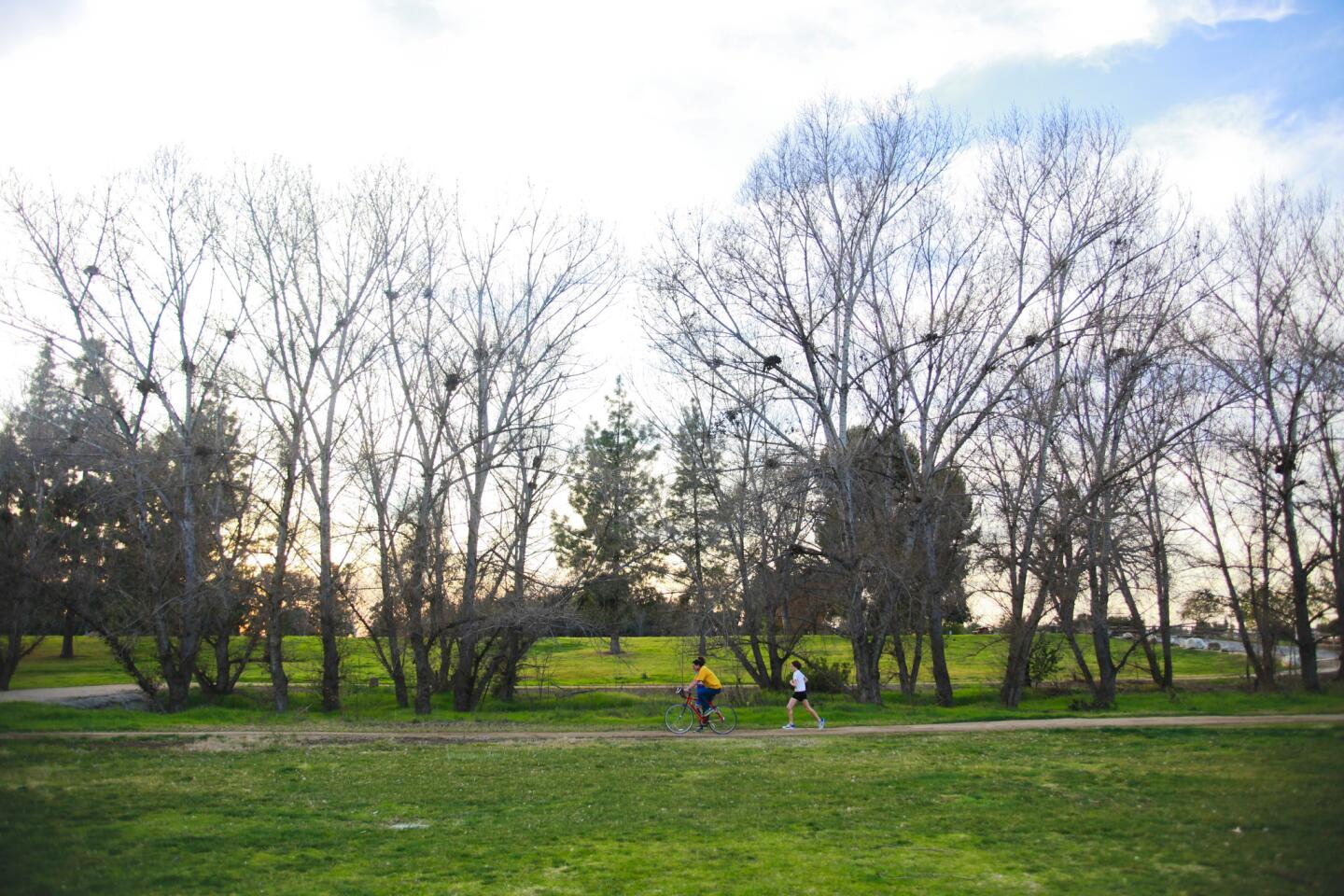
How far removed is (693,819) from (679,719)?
41.2 feet

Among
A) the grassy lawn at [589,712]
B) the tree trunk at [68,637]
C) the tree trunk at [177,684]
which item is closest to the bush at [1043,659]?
the grassy lawn at [589,712]

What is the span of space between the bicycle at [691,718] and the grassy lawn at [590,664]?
9.23 metres

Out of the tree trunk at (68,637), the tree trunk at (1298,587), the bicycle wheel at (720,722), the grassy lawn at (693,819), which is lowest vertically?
the bicycle wheel at (720,722)

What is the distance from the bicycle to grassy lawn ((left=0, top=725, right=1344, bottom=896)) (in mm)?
5137

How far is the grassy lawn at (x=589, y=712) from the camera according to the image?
24156 mm

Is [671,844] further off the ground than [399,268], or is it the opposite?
[399,268]

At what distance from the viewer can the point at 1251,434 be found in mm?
5641

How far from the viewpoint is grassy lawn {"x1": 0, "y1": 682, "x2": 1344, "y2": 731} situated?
24156 millimetres

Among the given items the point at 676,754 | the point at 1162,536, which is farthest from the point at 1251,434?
the point at 1162,536

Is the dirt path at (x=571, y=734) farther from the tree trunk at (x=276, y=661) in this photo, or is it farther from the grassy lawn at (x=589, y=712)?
the tree trunk at (x=276, y=661)

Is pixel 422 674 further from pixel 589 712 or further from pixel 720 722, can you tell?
pixel 720 722

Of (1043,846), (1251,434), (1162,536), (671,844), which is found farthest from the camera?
(1162,536)

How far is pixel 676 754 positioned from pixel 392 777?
5.60 metres

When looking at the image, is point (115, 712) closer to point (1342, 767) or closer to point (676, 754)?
point (676, 754)
